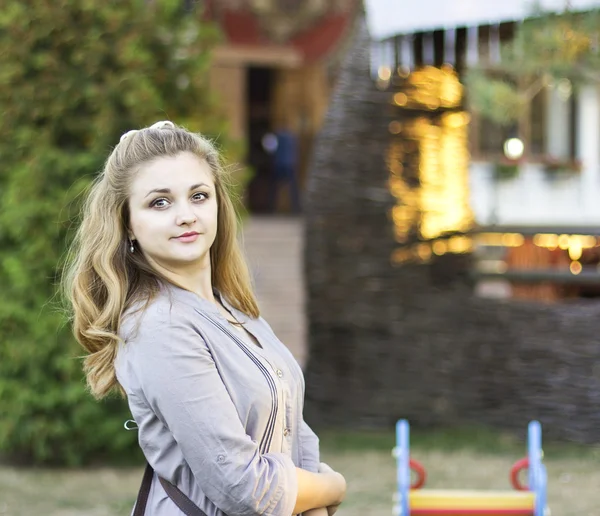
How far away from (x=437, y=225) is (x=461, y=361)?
1221mm

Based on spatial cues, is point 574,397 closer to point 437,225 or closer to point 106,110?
point 437,225

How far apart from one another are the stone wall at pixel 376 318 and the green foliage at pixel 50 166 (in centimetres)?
157

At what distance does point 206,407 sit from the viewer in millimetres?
1761

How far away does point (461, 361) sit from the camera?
7.05 meters

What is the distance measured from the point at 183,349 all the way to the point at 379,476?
4.69m

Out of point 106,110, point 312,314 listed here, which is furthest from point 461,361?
point 106,110

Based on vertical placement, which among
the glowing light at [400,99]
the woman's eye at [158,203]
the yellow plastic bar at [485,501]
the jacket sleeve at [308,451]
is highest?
the glowing light at [400,99]

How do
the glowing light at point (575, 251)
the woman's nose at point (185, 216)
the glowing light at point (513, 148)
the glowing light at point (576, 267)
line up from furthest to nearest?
the glowing light at point (513, 148) → the glowing light at point (575, 251) → the glowing light at point (576, 267) → the woman's nose at point (185, 216)

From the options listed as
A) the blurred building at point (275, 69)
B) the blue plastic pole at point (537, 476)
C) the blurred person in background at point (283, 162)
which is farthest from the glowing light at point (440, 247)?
the blurred person in background at point (283, 162)

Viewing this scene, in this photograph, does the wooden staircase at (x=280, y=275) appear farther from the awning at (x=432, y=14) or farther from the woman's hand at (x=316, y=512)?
the woman's hand at (x=316, y=512)

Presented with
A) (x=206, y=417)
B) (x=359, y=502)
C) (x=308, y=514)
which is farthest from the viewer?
(x=359, y=502)

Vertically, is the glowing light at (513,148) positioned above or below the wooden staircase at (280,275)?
above

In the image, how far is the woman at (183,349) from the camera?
177 centimetres

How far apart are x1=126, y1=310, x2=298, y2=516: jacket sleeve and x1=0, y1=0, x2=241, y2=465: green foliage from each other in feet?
14.6
